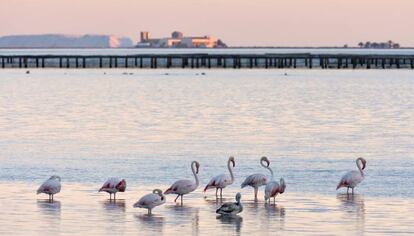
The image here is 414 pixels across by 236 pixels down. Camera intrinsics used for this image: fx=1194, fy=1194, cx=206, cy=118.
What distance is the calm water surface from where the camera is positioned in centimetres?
1994

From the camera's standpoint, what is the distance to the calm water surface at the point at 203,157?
19938mm

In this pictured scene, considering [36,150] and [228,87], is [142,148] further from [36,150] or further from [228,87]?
[228,87]

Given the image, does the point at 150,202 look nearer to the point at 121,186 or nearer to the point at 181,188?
the point at 181,188

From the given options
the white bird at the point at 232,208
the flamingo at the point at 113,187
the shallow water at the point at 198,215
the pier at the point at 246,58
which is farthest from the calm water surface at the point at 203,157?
the pier at the point at 246,58

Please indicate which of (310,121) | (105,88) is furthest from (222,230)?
(105,88)

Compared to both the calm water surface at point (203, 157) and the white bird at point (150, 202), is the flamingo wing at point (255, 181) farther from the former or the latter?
the white bird at point (150, 202)

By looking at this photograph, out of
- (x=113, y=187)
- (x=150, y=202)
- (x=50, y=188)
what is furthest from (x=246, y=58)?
(x=150, y=202)

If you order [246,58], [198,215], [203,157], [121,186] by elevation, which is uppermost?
[121,186]

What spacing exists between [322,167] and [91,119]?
71.4 feet

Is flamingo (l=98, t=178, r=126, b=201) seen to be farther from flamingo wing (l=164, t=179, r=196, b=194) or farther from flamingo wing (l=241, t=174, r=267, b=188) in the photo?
Result: flamingo wing (l=241, t=174, r=267, b=188)

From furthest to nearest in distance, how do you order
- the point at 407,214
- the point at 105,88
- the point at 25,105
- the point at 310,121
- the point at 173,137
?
the point at 105,88 → the point at 25,105 → the point at 310,121 → the point at 173,137 → the point at 407,214

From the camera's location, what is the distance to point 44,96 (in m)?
74.7

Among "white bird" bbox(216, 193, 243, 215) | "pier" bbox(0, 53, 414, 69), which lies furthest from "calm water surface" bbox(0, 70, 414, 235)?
"pier" bbox(0, 53, 414, 69)

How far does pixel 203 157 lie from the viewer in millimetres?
32406
